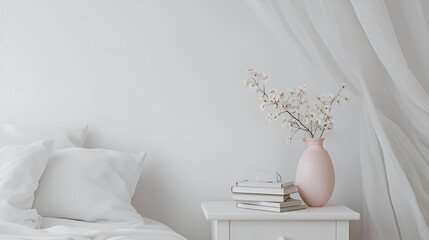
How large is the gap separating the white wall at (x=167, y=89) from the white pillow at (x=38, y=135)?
147 millimetres

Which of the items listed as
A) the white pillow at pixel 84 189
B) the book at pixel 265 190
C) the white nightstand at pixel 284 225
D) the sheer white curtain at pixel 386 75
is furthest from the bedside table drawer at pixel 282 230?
the white pillow at pixel 84 189

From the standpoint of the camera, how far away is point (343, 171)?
115 inches

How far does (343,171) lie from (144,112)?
109 centimetres

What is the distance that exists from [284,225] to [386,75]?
0.79 meters

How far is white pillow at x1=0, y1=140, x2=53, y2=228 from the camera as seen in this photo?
2178mm

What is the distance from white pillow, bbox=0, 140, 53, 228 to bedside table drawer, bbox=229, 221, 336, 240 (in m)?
0.84

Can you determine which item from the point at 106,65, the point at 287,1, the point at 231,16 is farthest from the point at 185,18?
the point at 287,1

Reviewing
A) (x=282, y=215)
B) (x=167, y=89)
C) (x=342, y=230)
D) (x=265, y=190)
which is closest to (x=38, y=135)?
(x=167, y=89)

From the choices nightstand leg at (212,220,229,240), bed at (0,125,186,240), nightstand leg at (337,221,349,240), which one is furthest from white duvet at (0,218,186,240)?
nightstand leg at (337,221,349,240)

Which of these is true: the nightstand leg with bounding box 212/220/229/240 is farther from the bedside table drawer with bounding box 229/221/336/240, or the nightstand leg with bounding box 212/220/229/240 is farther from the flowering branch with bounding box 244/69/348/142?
the flowering branch with bounding box 244/69/348/142

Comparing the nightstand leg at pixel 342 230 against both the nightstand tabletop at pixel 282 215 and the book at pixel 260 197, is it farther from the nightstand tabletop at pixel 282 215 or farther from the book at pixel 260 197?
the book at pixel 260 197

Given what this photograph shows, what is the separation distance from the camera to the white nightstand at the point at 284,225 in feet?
7.76

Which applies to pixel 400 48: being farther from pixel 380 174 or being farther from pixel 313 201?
pixel 313 201

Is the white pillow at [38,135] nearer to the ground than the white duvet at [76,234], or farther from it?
farther from it
